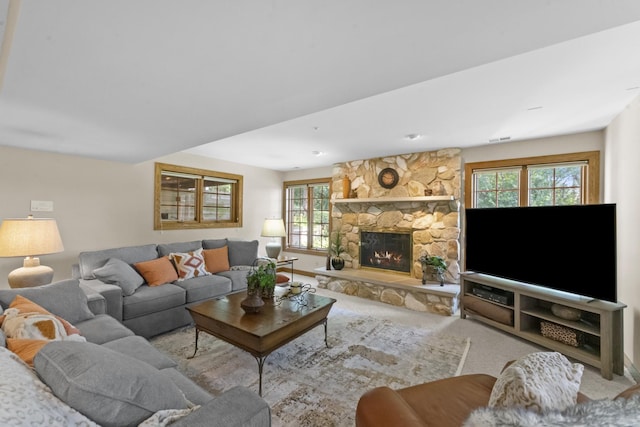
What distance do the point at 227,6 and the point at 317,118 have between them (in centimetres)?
190

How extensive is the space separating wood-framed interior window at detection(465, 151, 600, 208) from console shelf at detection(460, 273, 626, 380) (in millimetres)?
1213

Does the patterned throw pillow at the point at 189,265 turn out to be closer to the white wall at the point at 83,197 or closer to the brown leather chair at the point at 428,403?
the white wall at the point at 83,197

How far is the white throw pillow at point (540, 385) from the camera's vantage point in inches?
37.4

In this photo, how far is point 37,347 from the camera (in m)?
1.27

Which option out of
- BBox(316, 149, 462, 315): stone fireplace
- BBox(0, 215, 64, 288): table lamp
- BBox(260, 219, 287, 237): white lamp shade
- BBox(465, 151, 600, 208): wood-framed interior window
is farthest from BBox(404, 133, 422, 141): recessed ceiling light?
BBox(0, 215, 64, 288): table lamp

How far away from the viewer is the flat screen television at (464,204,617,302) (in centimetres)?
237

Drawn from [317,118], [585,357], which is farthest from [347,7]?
[585,357]

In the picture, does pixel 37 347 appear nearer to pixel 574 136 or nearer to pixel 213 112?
pixel 213 112

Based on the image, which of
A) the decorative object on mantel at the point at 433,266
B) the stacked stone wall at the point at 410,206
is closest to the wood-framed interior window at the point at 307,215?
the stacked stone wall at the point at 410,206

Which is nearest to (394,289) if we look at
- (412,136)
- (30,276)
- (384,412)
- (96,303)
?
(412,136)

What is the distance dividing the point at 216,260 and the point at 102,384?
320 cm

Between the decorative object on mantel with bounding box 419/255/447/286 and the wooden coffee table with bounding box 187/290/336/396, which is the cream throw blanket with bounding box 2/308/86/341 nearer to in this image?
the wooden coffee table with bounding box 187/290/336/396

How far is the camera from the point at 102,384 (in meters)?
0.85

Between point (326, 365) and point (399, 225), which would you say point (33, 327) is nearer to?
point (326, 365)
